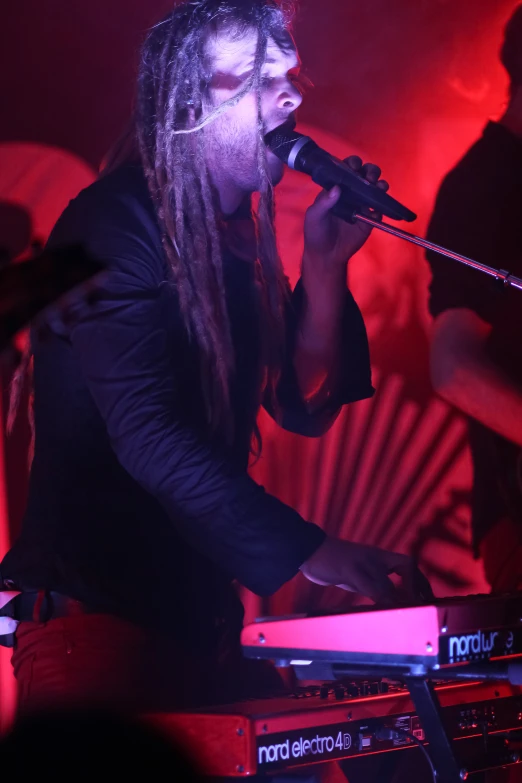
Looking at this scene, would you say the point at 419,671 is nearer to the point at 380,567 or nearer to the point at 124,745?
the point at 380,567

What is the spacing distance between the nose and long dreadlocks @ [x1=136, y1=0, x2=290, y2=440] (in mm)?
61

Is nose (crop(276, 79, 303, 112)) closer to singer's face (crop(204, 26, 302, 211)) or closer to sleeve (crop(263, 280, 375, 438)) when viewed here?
singer's face (crop(204, 26, 302, 211))

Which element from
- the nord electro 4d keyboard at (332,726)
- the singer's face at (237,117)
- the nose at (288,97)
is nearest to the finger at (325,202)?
the singer's face at (237,117)

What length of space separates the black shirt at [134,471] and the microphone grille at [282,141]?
Result: 0.86ft

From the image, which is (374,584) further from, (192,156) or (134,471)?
(192,156)

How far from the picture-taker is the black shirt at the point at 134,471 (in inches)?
57.0

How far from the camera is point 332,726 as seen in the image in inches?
50.2

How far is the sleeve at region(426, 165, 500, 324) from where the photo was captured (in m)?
2.36

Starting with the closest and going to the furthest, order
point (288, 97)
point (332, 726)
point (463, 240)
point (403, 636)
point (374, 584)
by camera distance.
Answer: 1. point (403, 636)
2. point (332, 726)
3. point (374, 584)
4. point (288, 97)
5. point (463, 240)

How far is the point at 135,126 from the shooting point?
1.74m

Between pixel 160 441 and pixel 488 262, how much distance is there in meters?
1.38

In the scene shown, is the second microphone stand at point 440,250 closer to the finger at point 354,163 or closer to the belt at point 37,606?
the finger at point 354,163

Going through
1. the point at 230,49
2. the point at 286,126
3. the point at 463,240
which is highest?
the point at 230,49

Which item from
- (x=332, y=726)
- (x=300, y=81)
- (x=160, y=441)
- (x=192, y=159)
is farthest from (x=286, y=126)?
(x=332, y=726)
